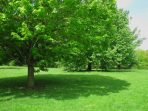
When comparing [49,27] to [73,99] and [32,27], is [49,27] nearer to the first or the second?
[32,27]

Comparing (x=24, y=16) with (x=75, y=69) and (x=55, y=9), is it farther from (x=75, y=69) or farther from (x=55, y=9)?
(x=75, y=69)

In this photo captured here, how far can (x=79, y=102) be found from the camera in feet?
53.6

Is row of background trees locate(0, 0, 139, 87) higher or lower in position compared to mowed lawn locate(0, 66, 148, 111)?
higher

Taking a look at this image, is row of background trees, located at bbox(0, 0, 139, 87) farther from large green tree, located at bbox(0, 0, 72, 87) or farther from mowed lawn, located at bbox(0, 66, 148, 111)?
mowed lawn, located at bbox(0, 66, 148, 111)

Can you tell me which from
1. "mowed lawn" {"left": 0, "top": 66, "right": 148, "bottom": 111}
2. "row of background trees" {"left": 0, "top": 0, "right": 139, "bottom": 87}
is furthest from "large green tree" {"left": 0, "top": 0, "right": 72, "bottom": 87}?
"mowed lawn" {"left": 0, "top": 66, "right": 148, "bottom": 111}

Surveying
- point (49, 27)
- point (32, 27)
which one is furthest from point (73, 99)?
point (32, 27)

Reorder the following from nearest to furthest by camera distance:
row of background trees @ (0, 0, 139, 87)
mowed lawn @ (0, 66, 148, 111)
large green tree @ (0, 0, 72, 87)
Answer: mowed lawn @ (0, 66, 148, 111), large green tree @ (0, 0, 72, 87), row of background trees @ (0, 0, 139, 87)

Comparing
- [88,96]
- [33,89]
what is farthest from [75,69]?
[88,96]

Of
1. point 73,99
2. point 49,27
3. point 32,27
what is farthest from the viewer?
point 32,27

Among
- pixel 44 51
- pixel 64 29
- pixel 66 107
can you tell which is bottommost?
pixel 66 107

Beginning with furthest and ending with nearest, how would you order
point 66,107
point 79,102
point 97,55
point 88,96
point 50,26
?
1. point 97,55
2. point 50,26
3. point 88,96
4. point 79,102
5. point 66,107

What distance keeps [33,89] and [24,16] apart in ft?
16.8

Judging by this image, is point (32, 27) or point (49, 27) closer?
point (49, 27)

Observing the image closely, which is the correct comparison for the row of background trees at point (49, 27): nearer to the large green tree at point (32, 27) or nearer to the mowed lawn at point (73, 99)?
the large green tree at point (32, 27)
